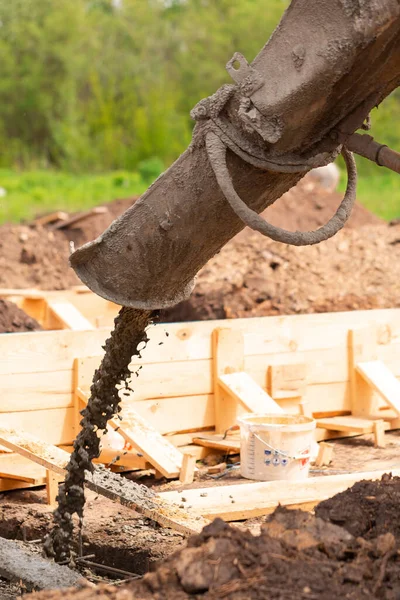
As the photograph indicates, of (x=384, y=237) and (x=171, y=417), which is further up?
(x=384, y=237)

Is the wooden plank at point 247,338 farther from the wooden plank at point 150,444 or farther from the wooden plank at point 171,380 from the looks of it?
the wooden plank at point 150,444

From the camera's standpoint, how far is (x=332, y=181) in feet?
54.9

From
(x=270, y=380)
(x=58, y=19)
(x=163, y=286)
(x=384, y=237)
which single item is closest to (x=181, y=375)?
(x=270, y=380)

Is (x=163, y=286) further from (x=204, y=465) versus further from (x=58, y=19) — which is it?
(x=58, y=19)

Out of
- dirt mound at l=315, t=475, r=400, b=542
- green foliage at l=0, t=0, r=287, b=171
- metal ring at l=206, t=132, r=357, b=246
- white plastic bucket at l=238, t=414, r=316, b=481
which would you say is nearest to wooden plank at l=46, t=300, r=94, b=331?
white plastic bucket at l=238, t=414, r=316, b=481

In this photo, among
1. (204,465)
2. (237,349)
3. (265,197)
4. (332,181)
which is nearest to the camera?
(265,197)

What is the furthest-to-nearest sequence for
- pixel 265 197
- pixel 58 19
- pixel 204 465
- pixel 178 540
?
pixel 58 19 → pixel 204 465 → pixel 178 540 → pixel 265 197

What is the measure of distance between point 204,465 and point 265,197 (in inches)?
97.9

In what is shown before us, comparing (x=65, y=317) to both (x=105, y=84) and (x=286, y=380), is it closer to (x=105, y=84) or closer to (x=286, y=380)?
(x=286, y=380)

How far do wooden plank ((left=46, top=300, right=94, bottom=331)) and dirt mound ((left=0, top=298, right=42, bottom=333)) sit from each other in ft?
0.73

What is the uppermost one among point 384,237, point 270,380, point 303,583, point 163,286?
point 384,237

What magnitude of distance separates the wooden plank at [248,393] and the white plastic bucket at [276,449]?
42cm

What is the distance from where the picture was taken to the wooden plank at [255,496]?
360cm

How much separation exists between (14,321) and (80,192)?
1277cm
